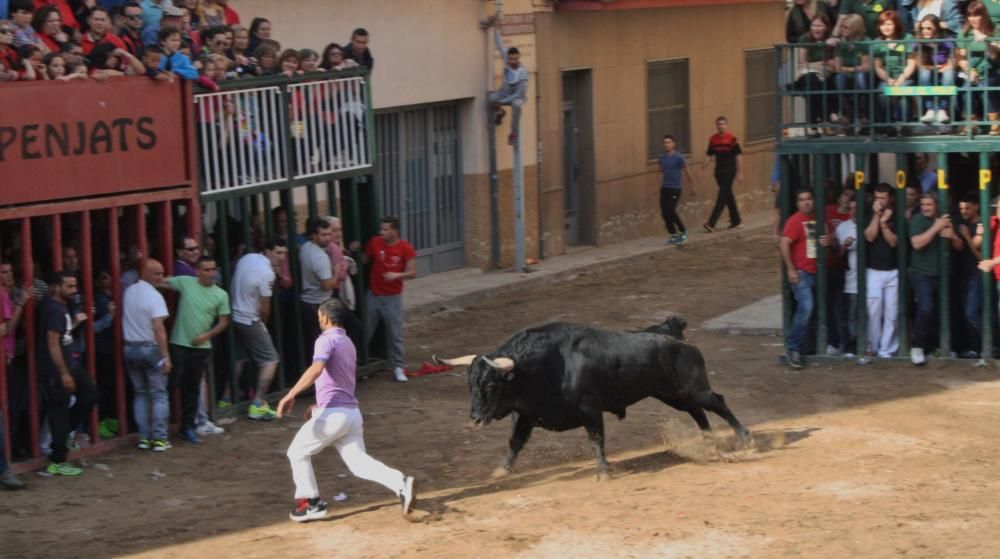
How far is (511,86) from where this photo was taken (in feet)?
76.0

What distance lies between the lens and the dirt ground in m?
10.8

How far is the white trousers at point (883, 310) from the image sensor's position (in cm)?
1633

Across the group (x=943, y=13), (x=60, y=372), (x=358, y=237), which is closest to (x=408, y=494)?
(x=60, y=372)

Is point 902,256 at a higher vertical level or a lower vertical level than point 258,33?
lower

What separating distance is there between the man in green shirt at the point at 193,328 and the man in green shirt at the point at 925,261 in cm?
687

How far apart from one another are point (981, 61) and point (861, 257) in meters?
2.25

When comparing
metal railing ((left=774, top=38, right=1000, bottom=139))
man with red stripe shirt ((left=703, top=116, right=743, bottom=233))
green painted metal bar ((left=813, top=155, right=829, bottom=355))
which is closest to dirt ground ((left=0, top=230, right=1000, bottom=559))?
green painted metal bar ((left=813, top=155, right=829, bottom=355))

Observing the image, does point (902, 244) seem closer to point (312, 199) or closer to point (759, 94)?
point (312, 199)

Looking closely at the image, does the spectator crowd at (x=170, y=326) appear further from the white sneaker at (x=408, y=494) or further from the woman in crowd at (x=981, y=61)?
the woman in crowd at (x=981, y=61)

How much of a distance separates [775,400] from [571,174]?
11.3 m

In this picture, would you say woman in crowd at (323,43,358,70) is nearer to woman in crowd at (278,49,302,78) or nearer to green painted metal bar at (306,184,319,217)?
woman in crowd at (278,49,302,78)

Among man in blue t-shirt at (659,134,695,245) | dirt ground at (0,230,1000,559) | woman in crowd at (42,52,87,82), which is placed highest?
woman in crowd at (42,52,87,82)

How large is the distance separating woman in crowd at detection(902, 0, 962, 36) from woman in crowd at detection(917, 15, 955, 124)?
0.41 meters

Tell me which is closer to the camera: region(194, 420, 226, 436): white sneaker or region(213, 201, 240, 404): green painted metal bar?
region(194, 420, 226, 436): white sneaker
